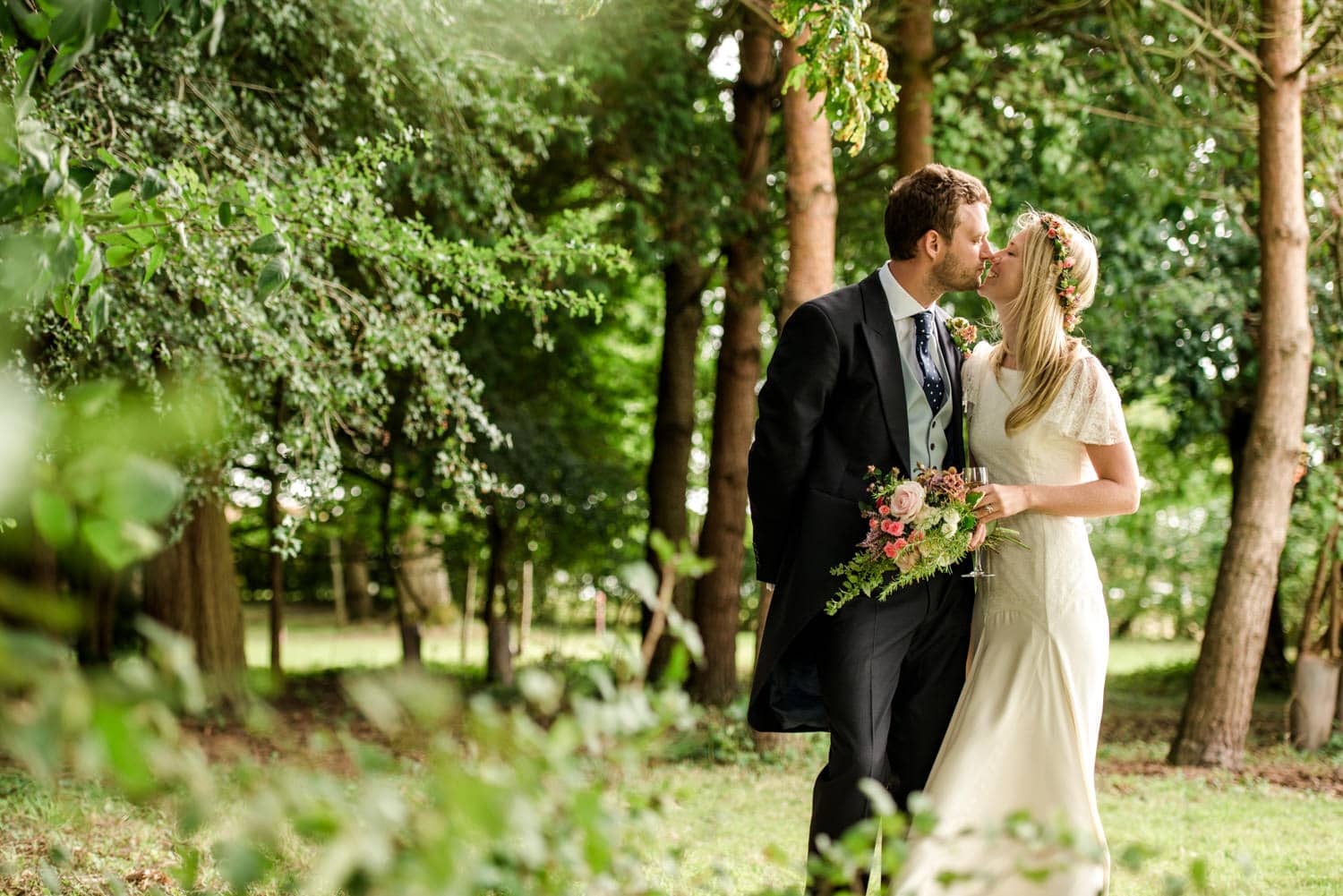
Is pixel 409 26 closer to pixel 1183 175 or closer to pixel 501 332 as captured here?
pixel 501 332

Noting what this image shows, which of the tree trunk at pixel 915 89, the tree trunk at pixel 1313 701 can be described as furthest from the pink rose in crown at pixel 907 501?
the tree trunk at pixel 1313 701

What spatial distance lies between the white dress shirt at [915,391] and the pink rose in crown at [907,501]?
0.29m

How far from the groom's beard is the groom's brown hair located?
8 centimetres

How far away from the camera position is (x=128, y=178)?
1.88m

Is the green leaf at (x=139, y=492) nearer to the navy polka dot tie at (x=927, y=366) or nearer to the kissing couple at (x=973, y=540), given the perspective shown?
the kissing couple at (x=973, y=540)

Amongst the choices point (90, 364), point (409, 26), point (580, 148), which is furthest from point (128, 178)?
point (580, 148)

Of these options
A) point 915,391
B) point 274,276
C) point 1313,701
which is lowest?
point 1313,701

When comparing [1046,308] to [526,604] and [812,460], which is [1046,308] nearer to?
[812,460]

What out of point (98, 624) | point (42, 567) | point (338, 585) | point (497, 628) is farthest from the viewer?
point (338, 585)

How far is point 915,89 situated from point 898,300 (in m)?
5.80

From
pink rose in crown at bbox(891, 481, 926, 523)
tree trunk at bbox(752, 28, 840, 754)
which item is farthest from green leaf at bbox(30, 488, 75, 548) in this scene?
tree trunk at bbox(752, 28, 840, 754)

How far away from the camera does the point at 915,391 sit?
3527 millimetres

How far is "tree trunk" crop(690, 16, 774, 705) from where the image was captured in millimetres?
9844

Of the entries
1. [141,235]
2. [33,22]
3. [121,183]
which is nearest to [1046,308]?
[141,235]
